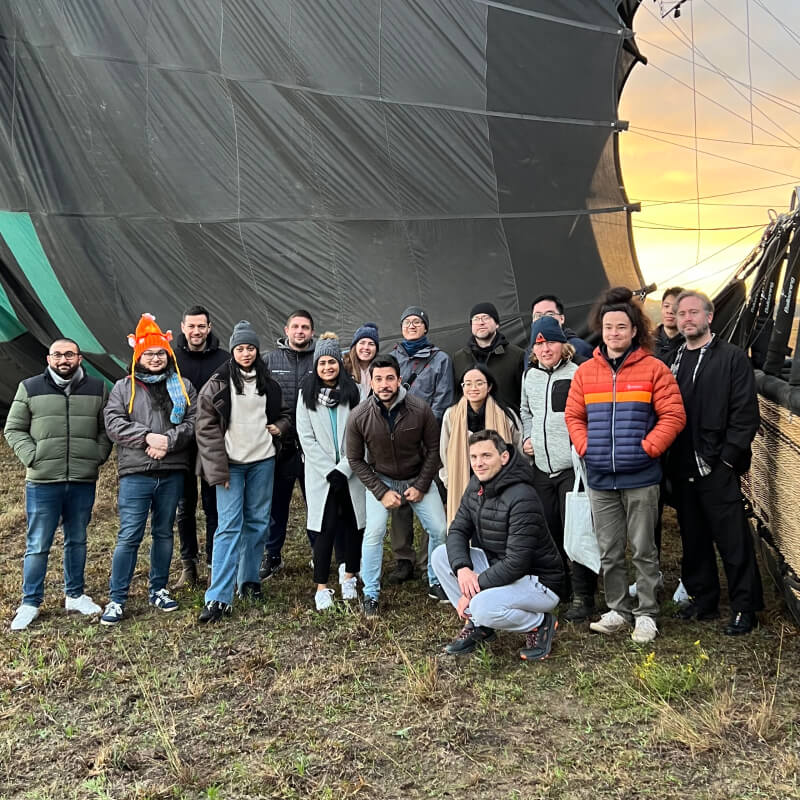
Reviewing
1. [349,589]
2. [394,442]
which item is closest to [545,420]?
[394,442]

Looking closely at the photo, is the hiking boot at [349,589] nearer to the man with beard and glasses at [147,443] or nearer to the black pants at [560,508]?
the man with beard and glasses at [147,443]

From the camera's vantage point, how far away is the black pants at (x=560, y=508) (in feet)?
13.4

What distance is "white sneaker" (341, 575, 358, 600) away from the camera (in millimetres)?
4398

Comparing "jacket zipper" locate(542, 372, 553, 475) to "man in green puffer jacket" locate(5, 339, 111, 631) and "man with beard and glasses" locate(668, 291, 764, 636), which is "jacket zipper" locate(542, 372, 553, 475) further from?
"man in green puffer jacket" locate(5, 339, 111, 631)

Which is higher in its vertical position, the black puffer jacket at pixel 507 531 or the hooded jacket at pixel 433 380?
the hooded jacket at pixel 433 380

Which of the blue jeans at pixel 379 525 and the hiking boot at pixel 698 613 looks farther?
the blue jeans at pixel 379 525

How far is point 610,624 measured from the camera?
12.6 feet

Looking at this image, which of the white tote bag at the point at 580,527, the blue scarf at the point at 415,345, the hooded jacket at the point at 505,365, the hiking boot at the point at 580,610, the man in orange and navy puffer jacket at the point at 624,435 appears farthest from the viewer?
the blue scarf at the point at 415,345

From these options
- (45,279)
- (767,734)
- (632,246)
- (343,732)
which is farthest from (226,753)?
(632,246)

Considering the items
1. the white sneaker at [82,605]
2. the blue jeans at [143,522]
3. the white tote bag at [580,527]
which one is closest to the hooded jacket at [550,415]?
the white tote bag at [580,527]

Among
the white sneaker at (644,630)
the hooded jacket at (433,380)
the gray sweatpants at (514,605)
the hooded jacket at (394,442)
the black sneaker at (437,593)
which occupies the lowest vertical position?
the black sneaker at (437,593)

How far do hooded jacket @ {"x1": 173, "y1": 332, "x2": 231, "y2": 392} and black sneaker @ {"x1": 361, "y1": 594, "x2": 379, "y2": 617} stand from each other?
1.52m

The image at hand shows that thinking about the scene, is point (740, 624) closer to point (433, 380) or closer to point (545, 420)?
point (545, 420)

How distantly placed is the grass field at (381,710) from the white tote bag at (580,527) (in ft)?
1.11
